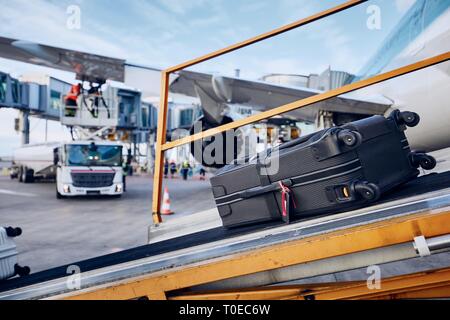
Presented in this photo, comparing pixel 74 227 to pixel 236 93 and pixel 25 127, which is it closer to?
pixel 236 93

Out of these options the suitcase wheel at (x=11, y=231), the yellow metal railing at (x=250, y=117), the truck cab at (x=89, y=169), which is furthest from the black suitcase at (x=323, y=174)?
the truck cab at (x=89, y=169)

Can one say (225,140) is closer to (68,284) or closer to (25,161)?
(68,284)

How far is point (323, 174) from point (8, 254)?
8.52ft

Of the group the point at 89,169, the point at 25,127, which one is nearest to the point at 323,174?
the point at 89,169

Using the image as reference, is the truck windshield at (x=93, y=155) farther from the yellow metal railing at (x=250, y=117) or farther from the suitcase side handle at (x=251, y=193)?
the suitcase side handle at (x=251, y=193)

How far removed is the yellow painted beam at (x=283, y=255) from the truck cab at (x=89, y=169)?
953 cm

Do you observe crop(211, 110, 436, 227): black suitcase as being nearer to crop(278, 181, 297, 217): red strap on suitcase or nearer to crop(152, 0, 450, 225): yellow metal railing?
crop(278, 181, 297, 217): red strap on suitcase

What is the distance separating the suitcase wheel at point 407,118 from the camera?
6.91 feet

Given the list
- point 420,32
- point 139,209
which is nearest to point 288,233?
point 420,32

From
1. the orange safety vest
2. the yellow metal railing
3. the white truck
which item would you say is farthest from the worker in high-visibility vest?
the yellow metal railing

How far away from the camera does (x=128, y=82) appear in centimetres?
702

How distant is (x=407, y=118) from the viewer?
2.11m
